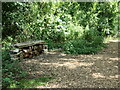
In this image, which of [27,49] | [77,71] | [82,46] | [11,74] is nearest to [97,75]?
[77,71]

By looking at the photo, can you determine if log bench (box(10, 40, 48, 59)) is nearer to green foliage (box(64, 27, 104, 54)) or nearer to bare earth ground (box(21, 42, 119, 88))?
bare earth ground (box(21, 42, 119, 88))

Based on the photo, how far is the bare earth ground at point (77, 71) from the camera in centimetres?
374

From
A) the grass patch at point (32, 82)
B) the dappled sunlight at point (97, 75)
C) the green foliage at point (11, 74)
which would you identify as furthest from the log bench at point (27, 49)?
the dappled sunlight at point (97, 75)

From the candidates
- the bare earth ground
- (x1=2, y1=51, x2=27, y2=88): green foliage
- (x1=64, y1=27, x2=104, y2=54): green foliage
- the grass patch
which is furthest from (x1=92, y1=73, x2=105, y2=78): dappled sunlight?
(x1=64, y1=27, x2=104, y2=54): green foliage

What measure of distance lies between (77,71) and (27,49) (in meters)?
2.22

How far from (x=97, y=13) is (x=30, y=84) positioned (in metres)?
8.43

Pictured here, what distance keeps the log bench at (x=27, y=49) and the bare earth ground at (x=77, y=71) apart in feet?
1.69

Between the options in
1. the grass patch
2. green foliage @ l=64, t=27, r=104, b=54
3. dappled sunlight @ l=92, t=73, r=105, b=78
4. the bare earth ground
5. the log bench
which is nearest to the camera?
the grass patch

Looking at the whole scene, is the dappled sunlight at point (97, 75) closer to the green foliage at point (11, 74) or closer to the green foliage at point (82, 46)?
the green foliage at point (11, 74)

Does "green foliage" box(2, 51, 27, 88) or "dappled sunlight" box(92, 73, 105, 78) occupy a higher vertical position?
"green foliage" box(2, 51, 27, 88)

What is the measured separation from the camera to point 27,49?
19.9ft

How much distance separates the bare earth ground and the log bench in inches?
20.2

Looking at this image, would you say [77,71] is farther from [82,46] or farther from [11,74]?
[82,46]

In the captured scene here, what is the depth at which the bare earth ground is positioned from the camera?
3.74 metres
